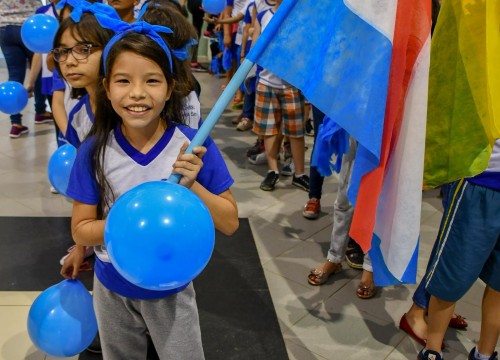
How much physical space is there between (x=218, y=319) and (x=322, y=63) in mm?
1576

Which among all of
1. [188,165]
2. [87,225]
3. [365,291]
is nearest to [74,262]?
[87,225]

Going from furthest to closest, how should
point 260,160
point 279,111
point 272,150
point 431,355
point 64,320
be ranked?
point 260,160 → point 272,150 → point 279,111 → point 431,355 → point 64,320

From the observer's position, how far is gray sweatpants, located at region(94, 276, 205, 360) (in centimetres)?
155

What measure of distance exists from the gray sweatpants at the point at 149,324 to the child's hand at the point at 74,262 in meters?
0.20

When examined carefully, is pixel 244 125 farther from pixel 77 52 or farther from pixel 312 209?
pixel 77 52

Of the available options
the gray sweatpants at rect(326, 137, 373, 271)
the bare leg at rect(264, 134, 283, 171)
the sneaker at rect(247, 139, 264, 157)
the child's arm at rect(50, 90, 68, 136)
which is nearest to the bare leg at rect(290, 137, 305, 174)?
the bare leg at rect(264, 134, 283, 171)

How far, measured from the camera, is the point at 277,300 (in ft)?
9.32

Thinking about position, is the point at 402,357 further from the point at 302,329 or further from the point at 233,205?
the point at 233,205

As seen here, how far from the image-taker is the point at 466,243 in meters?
2.09

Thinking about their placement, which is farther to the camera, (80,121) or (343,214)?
(343,214)

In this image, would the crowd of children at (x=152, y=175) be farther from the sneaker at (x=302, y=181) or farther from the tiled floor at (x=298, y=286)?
the sneaker at (x=302, y=181)

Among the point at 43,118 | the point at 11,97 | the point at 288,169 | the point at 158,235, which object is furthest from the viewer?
the point at 43,118

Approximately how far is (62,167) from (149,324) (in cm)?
140

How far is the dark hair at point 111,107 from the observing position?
4.69ft
